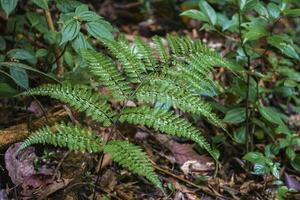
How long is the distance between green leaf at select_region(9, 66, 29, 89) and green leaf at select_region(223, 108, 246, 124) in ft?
4.16

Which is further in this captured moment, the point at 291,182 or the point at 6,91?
the point at 291,182

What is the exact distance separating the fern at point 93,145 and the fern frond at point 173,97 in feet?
0.89

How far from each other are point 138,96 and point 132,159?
Result: 1.20 ft

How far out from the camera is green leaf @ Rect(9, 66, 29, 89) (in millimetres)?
2578

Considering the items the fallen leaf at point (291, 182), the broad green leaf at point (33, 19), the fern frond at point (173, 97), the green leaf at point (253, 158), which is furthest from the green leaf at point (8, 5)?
the fallen leaf at point (291, 182)

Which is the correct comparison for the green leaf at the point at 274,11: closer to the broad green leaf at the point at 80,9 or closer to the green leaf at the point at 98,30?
the green leaf at the point at 98,30

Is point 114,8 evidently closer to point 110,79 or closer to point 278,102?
point 278,102

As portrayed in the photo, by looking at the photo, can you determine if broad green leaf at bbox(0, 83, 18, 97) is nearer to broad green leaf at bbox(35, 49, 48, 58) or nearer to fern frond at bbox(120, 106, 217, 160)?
broad green leaf at bbox(35, 49, 48, 58)

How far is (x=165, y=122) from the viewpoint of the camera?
6.98 ft

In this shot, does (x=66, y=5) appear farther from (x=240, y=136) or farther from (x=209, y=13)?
(x=240, y=136)

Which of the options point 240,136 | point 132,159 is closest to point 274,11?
point 240,136

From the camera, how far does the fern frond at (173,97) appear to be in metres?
2.15

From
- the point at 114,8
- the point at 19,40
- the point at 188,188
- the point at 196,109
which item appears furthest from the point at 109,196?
the point at 114,8

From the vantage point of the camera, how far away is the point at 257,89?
290 centimetres
